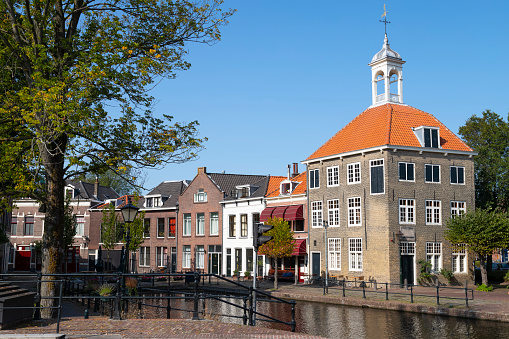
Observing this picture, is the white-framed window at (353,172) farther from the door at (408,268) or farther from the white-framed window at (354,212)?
the door at (408,268)

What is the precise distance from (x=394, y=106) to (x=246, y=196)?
663 inches

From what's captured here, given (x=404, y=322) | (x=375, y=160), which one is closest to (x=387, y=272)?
(x=375, y=160)

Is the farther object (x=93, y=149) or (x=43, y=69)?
(x=93, y=149)

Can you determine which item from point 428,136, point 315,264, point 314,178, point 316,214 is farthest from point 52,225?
point 428,136

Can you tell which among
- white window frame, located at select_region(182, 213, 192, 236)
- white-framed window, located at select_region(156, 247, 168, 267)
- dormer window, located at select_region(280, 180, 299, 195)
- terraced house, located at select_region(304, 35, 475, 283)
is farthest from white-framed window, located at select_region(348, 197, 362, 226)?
white-framed window, located at select_region(156, 247, 168, 267)

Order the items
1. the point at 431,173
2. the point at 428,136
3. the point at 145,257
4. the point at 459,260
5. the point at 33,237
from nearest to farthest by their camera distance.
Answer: the point at 431,173, the point at 459,260, the point at 428,136, the point at 145,257, the point at 33,237

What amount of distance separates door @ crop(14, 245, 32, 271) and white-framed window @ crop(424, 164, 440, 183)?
1776 inches

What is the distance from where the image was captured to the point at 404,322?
20.6 meters

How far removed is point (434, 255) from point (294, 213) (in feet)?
37.1

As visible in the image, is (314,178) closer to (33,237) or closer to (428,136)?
A: (428,136)

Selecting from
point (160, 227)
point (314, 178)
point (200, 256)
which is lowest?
point (200, 256)

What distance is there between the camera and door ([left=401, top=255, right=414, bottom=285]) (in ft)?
118

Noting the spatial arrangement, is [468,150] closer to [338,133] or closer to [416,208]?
[416,208]

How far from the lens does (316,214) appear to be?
41.5 metres
